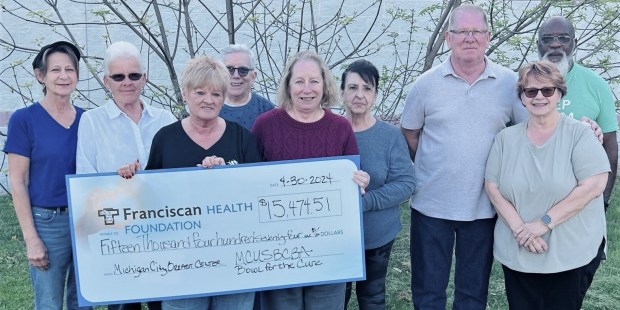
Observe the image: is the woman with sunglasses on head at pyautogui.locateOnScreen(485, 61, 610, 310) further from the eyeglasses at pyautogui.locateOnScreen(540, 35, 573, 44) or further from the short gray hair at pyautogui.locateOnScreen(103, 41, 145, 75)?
the short gray hair at pyautogui.locateOnScreen(103, 41, 145, 75)

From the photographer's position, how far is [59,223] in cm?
334

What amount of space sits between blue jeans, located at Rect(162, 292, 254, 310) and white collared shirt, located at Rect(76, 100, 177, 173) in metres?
0.77

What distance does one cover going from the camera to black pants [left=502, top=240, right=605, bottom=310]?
11.1 ft

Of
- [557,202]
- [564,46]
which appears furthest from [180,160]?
[564,46]

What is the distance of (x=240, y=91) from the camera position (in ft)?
13.2

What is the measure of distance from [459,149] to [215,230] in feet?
4.93

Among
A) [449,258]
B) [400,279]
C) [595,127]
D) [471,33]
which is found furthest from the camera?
[400,279]

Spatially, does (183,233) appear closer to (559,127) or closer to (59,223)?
(59,223)

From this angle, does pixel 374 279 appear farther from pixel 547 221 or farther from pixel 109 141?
pixel 109 141

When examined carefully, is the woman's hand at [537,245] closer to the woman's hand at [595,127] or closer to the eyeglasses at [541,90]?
the woman's hand at [595,127]

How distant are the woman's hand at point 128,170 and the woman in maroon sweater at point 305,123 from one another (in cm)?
67

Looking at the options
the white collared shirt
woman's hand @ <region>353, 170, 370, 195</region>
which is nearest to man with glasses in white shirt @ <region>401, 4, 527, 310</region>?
woman's hand @ <region>353, 170, 370, 195</region>

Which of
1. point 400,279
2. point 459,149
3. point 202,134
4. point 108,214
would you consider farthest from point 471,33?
point 400,279

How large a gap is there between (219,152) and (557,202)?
1.82 metres
